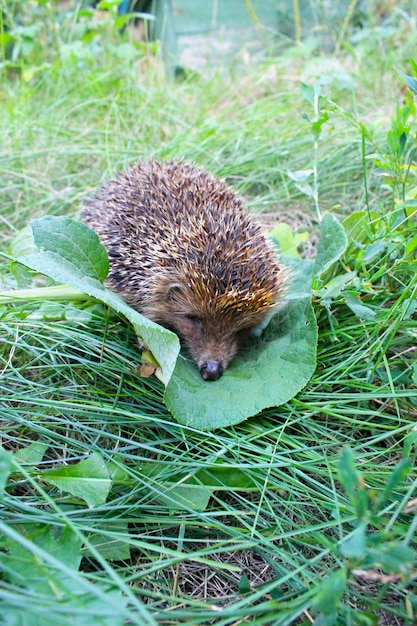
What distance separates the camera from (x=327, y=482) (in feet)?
7.60

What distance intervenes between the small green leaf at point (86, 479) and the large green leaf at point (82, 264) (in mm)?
486

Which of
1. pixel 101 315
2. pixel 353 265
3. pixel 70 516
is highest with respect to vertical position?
pixel 353 265

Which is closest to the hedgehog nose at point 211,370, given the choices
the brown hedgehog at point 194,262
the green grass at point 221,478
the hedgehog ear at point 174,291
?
the brown hedgehog at point 194,262

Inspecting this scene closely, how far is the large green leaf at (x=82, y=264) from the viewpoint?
91.7 inches

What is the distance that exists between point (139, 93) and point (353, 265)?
3766mm

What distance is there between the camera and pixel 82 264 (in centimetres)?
258

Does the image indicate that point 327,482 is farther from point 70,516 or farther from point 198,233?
point 198,233

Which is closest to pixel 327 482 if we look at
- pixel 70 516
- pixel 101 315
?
pixel 70 516

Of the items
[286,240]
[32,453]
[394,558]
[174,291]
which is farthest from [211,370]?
[394,558]

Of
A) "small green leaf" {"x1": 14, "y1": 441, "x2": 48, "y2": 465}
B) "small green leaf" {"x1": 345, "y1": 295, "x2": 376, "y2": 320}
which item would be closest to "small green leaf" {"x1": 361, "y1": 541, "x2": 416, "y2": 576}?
"small green leaf" {"x1": 345, "y1": 295, "x2": 376, "y2": 320}

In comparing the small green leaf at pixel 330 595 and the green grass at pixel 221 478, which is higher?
the small green leaf at pixel 330 595

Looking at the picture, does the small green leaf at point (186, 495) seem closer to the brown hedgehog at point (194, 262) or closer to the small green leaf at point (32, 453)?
the small green leaf at point (32, 453)

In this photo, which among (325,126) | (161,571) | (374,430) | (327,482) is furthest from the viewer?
(325,126)

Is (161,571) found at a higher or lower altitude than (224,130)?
lower
